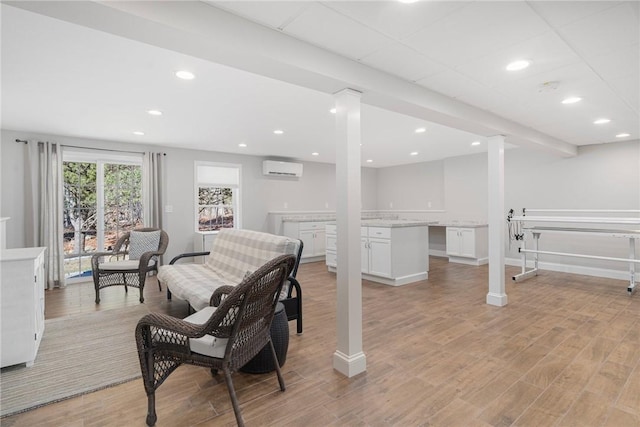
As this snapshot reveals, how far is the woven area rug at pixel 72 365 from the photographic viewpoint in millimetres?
2074

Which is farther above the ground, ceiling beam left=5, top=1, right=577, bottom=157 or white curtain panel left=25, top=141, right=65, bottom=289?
ceiling beam left=5, top=1, right=577, bottom=157

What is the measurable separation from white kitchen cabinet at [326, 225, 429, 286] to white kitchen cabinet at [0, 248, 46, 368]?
3614 mm

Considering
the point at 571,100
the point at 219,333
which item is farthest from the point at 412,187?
the point at 219,333

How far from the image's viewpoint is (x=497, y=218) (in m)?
3.82

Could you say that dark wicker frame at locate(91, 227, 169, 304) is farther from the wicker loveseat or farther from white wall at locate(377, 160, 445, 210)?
white wall at locate(377, 160, 445, 210)

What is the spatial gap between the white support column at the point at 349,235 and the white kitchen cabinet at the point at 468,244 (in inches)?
190

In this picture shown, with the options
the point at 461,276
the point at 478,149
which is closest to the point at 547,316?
the point at 461,276

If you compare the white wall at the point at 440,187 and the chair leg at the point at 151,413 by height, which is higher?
the white wall at the point at 440,187

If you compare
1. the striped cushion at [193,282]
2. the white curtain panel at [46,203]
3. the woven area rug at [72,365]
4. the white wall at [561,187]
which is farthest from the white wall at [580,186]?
the white curtain panel at [46,203]

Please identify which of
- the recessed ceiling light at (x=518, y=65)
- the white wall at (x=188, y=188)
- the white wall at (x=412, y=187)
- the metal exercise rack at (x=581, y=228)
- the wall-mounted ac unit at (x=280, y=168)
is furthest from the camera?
the white wall at (x=412, y=187)

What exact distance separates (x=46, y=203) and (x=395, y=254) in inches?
206

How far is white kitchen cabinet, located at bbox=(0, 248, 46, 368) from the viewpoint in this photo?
91.9 inches

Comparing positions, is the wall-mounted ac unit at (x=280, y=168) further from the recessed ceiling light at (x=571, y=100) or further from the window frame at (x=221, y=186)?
the recessed ceiling light at (x=571, y=100)

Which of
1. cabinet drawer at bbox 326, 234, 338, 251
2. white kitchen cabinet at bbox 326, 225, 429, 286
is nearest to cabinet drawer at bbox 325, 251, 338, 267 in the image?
cabinet drawer at bbox 326, 234, 338, 251
